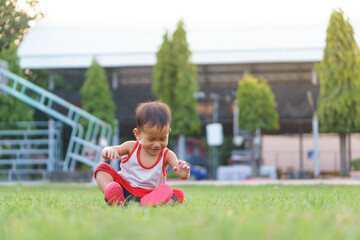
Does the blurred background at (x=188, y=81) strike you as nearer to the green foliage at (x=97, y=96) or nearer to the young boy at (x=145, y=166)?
the green foliage at (x=97, y=96)

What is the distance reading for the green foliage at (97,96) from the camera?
73.9ft

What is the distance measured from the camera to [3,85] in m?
17.1

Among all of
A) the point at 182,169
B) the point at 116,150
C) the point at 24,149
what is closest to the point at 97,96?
the point at 24,149

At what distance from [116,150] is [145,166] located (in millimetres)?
296

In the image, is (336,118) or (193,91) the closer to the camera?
(336,118)

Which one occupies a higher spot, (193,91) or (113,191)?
(193,91)

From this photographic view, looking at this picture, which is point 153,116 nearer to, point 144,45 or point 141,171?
point 141,171

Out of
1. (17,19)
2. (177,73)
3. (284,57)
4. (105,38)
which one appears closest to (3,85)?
(177,73)

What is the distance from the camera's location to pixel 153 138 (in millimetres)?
4008

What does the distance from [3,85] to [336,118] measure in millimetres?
11290

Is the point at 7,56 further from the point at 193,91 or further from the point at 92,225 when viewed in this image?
the point at 92,225

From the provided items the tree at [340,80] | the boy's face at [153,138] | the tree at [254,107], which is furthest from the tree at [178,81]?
the boy's face at [153,138]

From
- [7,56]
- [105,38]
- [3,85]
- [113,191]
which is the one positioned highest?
[105,38]

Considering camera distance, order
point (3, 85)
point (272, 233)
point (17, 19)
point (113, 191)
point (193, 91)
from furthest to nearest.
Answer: point (193, 91)
point (3, 85)
point (17, 19)
point (113, 191)
point (272, 233)
